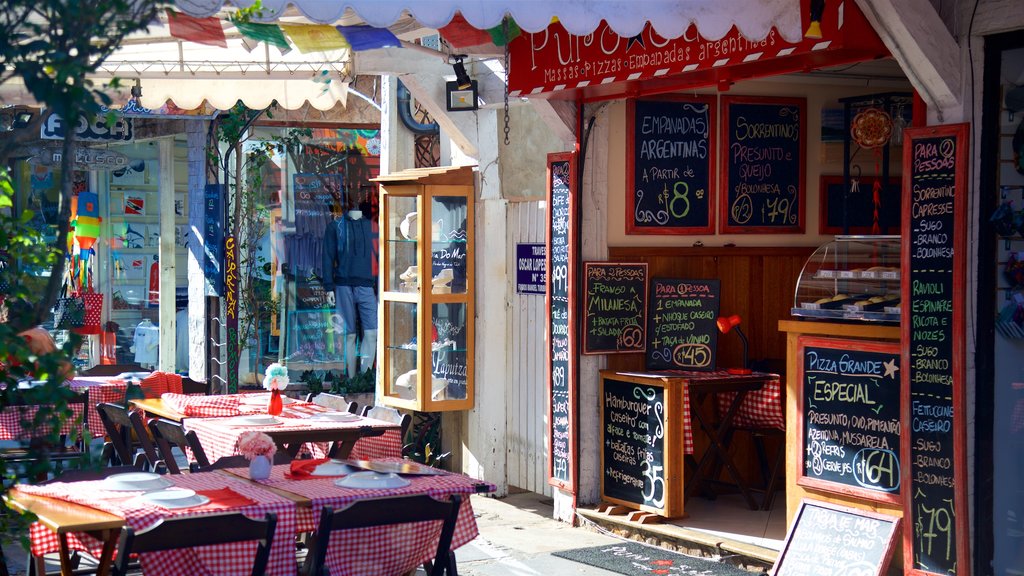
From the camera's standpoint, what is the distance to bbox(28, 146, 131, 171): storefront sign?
46.5ft

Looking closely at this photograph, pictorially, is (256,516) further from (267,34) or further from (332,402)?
(332,402)

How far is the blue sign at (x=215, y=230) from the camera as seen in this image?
1277 centimetres

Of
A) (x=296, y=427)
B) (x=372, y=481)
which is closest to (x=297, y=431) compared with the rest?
(x=296, y=427)

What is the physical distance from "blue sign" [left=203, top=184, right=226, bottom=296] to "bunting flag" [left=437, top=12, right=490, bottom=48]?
5337mm

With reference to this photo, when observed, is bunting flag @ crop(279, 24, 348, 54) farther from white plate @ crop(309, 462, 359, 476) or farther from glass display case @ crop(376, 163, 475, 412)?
white plate @ crop(309, 462, 359, 476)

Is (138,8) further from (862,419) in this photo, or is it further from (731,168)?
→ (731,168)

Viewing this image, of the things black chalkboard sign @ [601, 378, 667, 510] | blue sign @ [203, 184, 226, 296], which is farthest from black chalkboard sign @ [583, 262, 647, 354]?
blue sign @ [203, 184, 226, 296]

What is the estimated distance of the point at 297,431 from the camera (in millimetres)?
7766

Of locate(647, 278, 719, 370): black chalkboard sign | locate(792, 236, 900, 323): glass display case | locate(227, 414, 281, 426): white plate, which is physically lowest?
locate(227, 414, 281, 426): white plate

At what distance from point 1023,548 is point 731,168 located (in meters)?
3.78

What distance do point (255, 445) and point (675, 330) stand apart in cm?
373

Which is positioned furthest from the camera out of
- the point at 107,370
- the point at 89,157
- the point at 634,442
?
the point at 89,157

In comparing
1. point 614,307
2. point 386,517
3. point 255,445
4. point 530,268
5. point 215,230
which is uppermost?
point 215,230

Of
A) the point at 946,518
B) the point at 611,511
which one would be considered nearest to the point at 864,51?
the point at 946,518
